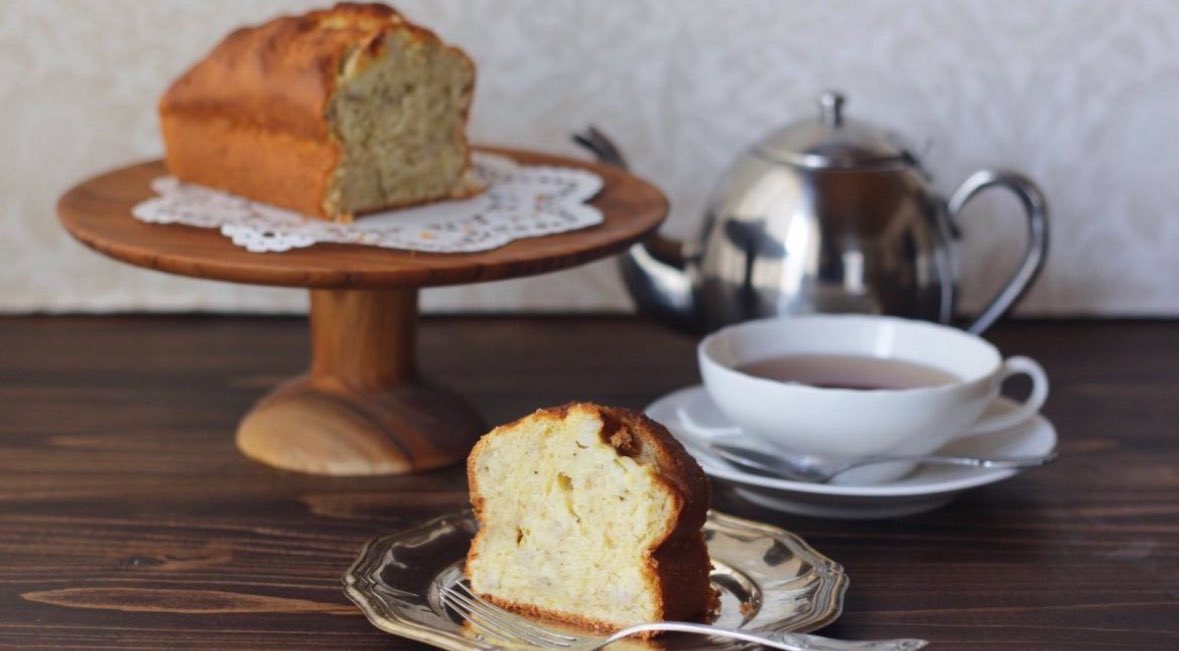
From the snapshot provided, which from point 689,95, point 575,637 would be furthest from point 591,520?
point 689,95

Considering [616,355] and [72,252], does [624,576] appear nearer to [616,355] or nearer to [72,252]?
[616,355]

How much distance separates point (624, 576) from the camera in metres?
0.82

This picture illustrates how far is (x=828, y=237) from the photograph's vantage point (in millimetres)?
1249

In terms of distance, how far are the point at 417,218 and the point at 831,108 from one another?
1.26 feet

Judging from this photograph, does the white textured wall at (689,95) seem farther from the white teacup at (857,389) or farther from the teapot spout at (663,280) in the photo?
the white teacup at (857,389)

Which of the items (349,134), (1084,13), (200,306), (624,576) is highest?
(1084,13)

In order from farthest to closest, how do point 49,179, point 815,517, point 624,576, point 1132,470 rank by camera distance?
point 49,179, point 1132,470, point 815,517, point 624,576

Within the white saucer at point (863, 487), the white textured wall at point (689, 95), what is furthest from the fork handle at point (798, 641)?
the white textured wall at point (689, 95)

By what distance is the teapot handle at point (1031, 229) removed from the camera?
4.30 ft

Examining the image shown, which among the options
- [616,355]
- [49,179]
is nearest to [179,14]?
[49,179]

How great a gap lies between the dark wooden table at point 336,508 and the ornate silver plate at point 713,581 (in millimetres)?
34

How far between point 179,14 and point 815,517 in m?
0.88

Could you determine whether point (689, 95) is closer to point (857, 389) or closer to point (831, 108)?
point (831, 108)

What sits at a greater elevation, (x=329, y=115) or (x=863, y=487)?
(x=329, y=115)
